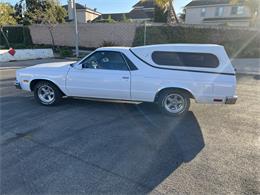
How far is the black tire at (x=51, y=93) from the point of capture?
601 cm

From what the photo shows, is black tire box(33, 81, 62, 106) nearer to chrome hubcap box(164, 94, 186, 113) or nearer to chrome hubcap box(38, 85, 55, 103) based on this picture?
chrome hubcap box(38, 85, 55, 103)

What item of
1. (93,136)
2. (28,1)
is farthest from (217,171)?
(28,1)

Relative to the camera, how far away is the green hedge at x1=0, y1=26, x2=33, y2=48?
29203mm

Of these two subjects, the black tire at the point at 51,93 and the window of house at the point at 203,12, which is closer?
the black tire at the point at 51,93

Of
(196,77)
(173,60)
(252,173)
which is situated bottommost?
(252,173)

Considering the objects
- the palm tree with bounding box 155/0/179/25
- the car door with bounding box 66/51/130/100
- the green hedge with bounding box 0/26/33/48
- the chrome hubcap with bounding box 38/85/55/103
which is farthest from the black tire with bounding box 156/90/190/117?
the green hedge with bounding box 0/26/33/48

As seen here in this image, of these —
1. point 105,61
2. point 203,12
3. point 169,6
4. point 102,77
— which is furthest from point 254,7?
point 102,77

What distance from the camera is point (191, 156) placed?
12.2 ft

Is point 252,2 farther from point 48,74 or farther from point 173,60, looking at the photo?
point 48,74

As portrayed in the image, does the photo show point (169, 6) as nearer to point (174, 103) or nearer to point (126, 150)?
point (174, 103)

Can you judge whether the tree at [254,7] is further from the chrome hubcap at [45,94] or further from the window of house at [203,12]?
the chrome hubcap at [45,94]

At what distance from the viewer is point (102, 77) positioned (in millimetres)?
5594

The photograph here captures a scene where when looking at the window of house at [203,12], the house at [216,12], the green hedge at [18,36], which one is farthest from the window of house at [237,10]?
the green hedge at [18,36]

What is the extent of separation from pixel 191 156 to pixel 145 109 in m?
2.50
